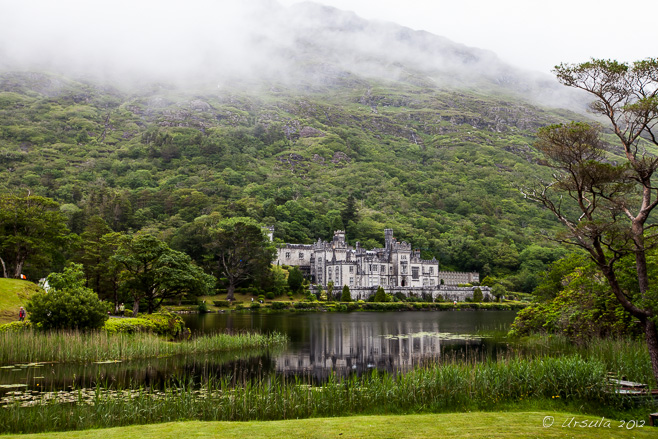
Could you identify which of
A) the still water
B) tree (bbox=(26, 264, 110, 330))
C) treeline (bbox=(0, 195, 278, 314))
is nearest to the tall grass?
the still water

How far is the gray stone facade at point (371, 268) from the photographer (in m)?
101

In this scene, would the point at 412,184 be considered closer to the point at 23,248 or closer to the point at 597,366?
the point at 23,248

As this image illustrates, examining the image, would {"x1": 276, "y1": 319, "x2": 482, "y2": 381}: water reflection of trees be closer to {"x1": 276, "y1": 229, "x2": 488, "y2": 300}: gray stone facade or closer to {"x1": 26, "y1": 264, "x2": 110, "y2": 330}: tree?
{"x1": 26, "y1": 264, "x2": 110, "y2": 330}: tree

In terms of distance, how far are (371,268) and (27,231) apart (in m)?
70.8

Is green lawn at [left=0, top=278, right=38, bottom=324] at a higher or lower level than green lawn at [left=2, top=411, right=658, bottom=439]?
higher

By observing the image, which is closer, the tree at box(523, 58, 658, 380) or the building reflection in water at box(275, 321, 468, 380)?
the tree at box(523, 58, 658, 380)

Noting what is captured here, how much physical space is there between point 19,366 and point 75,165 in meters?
146

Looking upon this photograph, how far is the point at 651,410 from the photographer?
13703 mm

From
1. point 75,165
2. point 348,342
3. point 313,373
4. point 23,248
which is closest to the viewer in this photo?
point 313,373

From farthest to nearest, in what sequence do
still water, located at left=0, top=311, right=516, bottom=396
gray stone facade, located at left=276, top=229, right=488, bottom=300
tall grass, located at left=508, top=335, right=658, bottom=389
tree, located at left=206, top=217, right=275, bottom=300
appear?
gray stone facade, located at left=276, top=229, right=488, bottom=300
tree, located at left=206, top=217, right=275, bottom=300
still water, located at left=0, top=311, right=516, bottom=396
tall grass, located at left=508, top=335, right=658, bottom=389

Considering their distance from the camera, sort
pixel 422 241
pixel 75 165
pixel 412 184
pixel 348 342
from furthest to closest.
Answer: pixel 412 184 < pixel 75 165 < pixel 422 241 < pixel 348 342

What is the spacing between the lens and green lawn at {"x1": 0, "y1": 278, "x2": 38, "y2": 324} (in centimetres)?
3231

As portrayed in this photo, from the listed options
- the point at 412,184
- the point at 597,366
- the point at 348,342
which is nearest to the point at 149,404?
the point at 597,366

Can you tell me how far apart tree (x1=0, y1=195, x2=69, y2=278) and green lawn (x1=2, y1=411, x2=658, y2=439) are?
37.4 m
